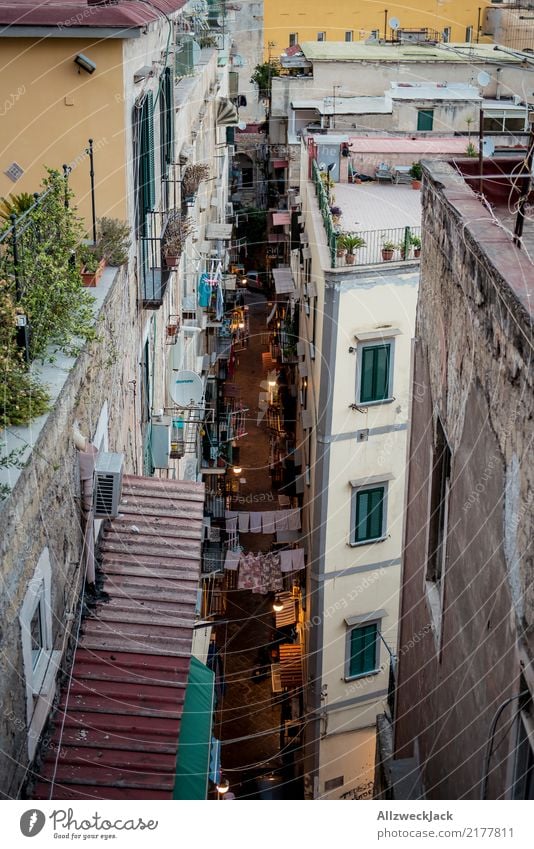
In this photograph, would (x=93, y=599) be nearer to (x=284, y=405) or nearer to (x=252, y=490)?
(x=252, y=490)

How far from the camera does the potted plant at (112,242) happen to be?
434 inches

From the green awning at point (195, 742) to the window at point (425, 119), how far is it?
20.8 meters

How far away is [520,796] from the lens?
561cm

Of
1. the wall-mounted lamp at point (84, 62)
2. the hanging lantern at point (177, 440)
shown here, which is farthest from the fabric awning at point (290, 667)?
the wall-mounted lamp at point (84, 62)

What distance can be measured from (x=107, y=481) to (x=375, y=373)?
876 centimetres

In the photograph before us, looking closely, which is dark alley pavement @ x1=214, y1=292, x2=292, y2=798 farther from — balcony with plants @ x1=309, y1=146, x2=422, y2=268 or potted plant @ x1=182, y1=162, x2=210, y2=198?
potted plant @ x1=182, y1=162, x2=210, y2=198

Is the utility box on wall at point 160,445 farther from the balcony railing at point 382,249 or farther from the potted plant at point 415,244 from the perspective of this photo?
the potted plant at point 415,244

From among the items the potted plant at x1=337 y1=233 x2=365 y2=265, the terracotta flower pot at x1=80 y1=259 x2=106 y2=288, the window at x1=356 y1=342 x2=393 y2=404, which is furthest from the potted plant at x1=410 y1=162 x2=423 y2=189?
the terracotta flower pot at x1=80 y1=259 x2=106 y2=288

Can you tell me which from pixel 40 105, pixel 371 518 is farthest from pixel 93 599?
pixel 371 518

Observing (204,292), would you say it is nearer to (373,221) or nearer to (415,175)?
(415,175)

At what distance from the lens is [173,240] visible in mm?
14891

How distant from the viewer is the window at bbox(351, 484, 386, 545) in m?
17.7

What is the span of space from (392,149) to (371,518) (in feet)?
28.0

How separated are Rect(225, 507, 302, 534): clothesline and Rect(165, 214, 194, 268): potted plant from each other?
7.47 m
